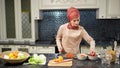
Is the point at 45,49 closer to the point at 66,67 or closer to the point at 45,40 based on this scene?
the point at 45,40

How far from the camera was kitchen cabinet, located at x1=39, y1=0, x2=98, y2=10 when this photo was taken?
13.0ft

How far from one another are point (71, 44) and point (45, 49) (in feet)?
3.53

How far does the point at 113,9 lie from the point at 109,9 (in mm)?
79

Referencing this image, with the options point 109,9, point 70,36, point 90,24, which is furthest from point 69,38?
point 90,24

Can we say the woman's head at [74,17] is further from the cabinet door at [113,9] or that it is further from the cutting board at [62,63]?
the cabinet door at [113,9]

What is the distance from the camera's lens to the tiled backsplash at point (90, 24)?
4363mm

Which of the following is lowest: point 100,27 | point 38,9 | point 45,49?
point 45,49

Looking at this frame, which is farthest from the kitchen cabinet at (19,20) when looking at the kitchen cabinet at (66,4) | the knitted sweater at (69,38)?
the knitted sweater at (69,38)

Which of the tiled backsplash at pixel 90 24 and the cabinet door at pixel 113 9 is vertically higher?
the cabinet door at pixel 113 9

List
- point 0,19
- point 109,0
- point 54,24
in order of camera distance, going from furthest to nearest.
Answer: point 54,24, point 0,19, point 109,0

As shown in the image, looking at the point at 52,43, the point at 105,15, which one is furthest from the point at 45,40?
the point at 105,15

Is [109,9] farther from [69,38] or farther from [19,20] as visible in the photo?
[19,20]

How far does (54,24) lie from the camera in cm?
449

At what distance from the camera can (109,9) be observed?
3.96 meters
